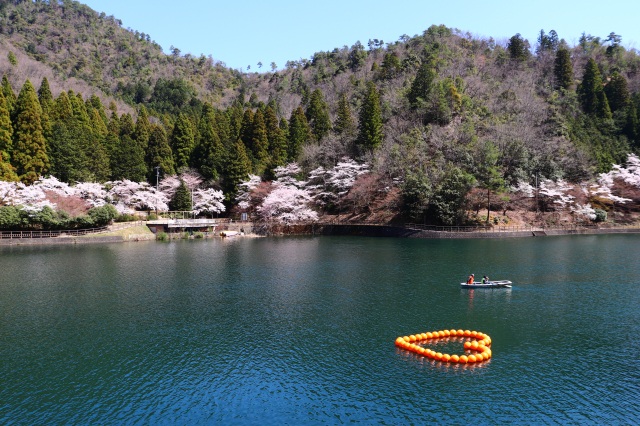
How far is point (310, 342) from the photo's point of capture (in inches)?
861

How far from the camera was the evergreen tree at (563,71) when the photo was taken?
9062 cm

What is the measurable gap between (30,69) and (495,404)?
117m

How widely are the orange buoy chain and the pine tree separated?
54726mm

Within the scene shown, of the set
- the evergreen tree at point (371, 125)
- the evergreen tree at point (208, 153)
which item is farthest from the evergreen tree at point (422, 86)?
the evergreen tree at point (208, 153)

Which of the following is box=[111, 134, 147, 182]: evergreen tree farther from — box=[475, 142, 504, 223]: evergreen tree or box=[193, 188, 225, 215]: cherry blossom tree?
box=[475, 142, 504, 223]: evergreen tree

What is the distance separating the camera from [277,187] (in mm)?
67250

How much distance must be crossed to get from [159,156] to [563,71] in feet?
255

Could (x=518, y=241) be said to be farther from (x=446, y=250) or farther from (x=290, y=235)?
(x=290, y=235)

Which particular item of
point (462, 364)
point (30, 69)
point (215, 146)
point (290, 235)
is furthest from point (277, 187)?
point (30, 69)

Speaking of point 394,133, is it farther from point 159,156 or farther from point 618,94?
point 618,94

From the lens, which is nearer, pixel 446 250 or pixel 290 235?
pixel 446 250

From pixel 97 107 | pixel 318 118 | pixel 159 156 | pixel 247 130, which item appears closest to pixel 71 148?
pixel 159 156

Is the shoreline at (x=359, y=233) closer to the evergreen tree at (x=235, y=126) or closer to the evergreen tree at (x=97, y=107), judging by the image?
the evergreen tree at (x=235, y=126)

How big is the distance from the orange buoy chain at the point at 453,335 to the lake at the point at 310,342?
516mm
